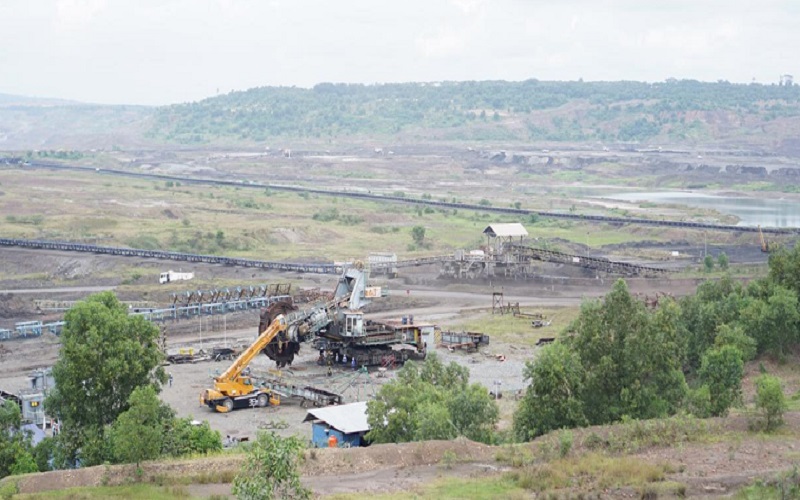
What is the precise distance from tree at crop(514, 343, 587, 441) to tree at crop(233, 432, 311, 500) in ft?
39.6

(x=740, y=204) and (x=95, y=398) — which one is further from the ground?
(x=95, y=398)

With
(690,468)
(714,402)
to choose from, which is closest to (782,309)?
(714,402)

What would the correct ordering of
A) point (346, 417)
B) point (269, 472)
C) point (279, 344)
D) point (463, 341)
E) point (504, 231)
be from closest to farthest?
point (269, 472) → point (346, 417) → point (279, 344) → point (463, 341) → point (504, 231)

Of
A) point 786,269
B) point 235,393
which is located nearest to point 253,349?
point 235,393

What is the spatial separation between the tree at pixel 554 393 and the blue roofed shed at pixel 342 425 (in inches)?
215

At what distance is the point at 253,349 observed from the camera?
47.3 m

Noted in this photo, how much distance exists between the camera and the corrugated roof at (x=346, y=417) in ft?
115

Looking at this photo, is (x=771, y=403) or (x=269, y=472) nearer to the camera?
(x=269, y=472)

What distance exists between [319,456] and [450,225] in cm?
8782

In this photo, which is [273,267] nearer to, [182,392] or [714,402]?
[182,392]

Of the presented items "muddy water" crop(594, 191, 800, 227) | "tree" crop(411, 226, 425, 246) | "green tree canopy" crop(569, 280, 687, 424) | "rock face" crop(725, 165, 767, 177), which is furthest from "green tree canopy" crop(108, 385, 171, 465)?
"rock face" crop(725, 165, 767, 177)

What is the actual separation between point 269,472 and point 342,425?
14.6m

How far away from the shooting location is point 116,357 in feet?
101

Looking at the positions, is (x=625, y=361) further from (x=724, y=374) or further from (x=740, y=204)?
(x=740, y=204)
